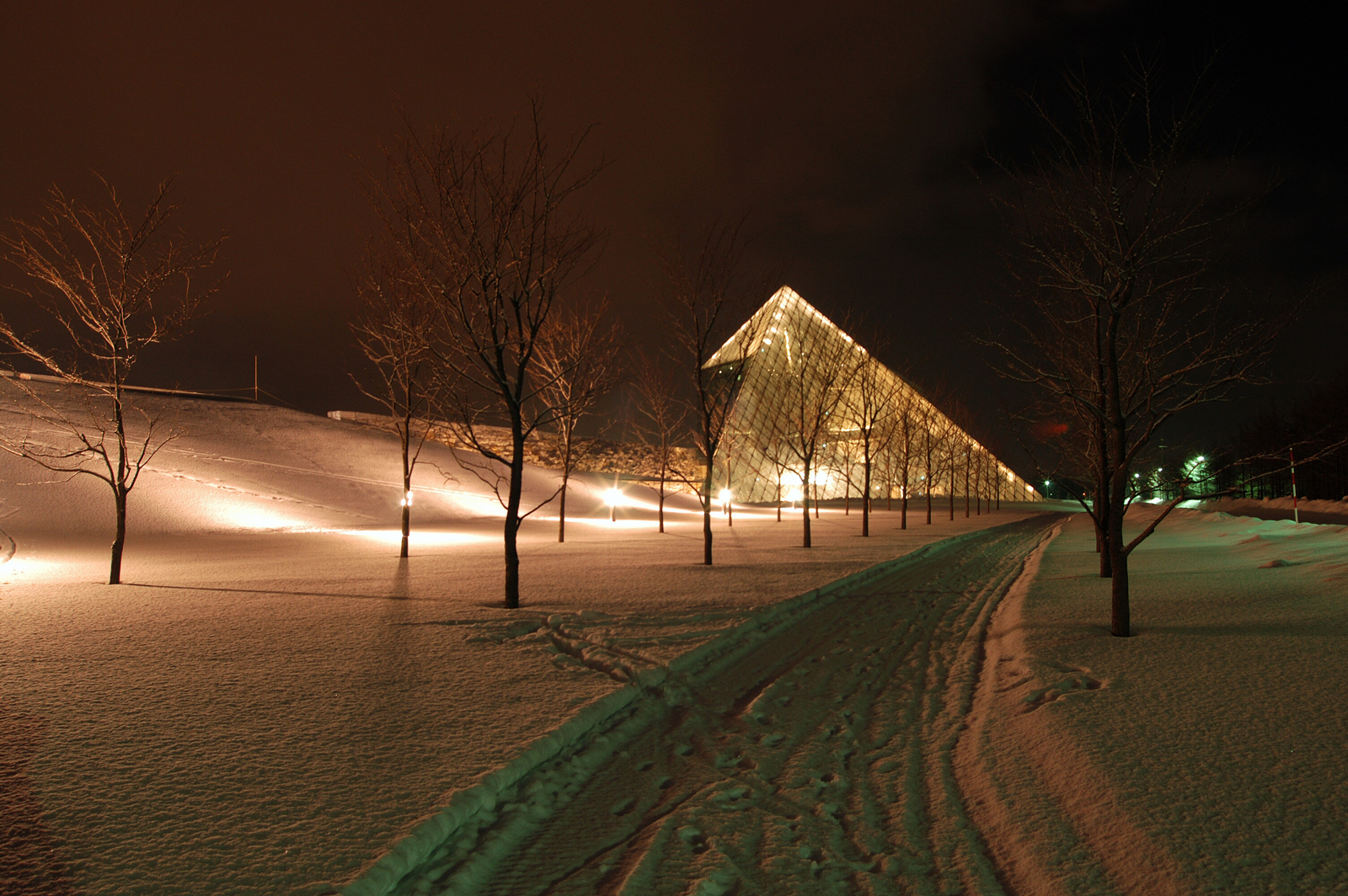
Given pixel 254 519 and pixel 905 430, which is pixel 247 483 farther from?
pixel 905 430

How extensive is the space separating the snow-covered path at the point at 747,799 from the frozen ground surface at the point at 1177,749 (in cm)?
29

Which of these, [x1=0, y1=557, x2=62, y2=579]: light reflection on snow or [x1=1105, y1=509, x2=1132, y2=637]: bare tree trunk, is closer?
[x1=1105, y1=509, x2=1132, y2=637]: bare tree trunk

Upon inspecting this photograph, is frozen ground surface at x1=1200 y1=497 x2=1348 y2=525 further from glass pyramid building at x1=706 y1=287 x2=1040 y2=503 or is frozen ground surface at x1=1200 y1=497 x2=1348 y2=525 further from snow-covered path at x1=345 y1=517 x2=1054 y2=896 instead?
snow-covered path at x1=345 y1=517 x2=1054 y2=896

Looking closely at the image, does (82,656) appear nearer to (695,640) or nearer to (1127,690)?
(695,640)

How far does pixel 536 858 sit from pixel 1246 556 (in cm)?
1082

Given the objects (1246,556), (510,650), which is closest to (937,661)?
(510,650)

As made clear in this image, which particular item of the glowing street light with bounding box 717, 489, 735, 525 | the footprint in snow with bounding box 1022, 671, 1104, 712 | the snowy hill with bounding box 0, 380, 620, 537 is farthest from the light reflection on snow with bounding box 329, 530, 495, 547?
the footprint in snow with bounding box 1022, 671, 1104, 712

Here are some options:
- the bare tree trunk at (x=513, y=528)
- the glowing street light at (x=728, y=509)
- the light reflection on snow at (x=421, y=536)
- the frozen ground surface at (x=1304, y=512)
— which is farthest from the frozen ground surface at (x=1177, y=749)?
the frozen ground surface at (x=1304, y=512)

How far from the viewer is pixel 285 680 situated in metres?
4.38

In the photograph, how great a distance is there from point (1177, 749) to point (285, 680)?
4744mm

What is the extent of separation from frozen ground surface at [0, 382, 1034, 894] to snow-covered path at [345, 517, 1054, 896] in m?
0.31

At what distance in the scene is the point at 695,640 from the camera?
5652 millimetres

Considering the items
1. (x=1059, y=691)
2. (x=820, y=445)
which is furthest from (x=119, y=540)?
(x=820, y=445)

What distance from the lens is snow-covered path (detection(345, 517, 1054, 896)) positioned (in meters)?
2.43
